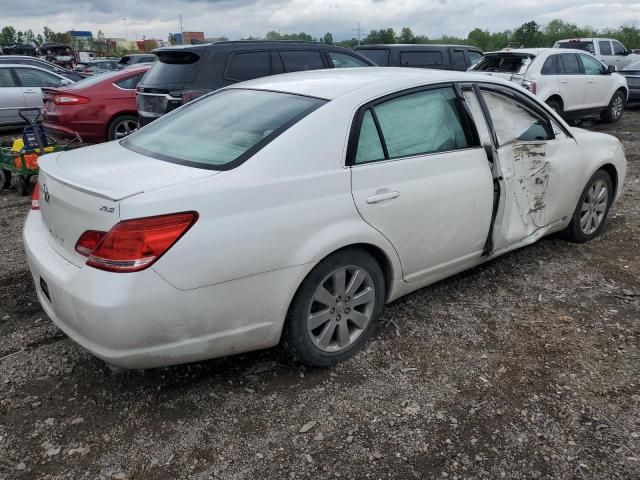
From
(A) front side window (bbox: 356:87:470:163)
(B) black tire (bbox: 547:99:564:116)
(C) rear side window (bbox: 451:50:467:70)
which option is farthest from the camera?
(C) rear side window (bbox: 451:50:467:70)

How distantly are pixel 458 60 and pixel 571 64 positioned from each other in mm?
2330

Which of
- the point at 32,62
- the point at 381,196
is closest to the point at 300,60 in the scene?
the point at 381,196

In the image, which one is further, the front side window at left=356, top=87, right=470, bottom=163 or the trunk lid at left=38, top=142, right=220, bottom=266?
the front side window at left=356, top=87, right=470, bottom=163

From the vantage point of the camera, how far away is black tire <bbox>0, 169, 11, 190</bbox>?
705 centimetres

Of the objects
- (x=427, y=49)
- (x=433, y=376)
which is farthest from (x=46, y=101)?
(x=433, y=376)

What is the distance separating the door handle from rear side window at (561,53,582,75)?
926cm

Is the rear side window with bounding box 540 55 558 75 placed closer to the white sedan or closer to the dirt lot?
the white sedan

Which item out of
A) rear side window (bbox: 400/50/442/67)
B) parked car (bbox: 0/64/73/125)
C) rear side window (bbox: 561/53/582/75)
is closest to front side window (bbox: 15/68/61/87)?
parked car (bbox: 0/64/73/125)

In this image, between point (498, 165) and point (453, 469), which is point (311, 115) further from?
point (453, 469)

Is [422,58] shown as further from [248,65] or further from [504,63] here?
[248,65]

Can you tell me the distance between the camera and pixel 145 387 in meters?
2.88

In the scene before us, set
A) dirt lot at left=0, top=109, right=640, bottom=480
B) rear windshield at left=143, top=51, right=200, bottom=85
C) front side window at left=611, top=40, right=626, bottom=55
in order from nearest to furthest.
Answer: dirt lot at left=0, top=109, right=640, bottom=480 < rear windshield at left=143, top=51, right=200, bottom=85 < front side window at left=611, top=40, right=626, bottom=55

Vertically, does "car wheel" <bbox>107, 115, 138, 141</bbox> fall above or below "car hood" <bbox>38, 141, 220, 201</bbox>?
below

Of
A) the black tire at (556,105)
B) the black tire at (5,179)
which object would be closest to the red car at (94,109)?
the black tire at (5,179)
